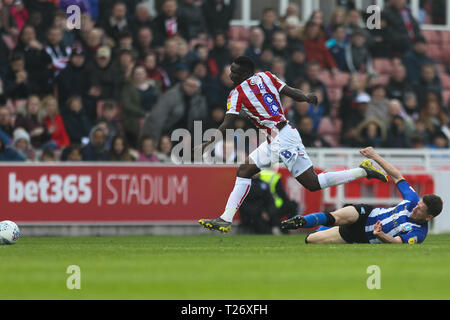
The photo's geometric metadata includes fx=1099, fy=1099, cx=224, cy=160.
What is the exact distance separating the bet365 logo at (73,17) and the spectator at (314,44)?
4874 millimetres

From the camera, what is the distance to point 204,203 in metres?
18.4

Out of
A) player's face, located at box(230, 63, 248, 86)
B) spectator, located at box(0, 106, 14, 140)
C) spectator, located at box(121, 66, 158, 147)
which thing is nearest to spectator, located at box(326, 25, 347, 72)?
spectator, located at box(121, 66, 158, 147)

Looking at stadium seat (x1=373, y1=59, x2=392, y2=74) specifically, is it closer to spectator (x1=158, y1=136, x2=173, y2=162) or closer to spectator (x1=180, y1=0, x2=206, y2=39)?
spectator (x1=180, y1=0, x2=206, y2=39)

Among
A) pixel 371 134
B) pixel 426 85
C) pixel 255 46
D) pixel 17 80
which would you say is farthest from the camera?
pixel 426 85

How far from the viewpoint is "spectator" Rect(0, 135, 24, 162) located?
17.6 meters

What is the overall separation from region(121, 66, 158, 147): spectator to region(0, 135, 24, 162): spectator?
2.16 meters

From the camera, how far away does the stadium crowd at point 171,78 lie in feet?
59.9

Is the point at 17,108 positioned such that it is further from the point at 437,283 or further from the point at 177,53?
the point at 437,283

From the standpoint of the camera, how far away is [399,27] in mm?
23344

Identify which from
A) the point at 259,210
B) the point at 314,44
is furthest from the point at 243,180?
the point at 314,44

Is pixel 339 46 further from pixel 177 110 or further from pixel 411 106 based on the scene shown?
pixel 177 110

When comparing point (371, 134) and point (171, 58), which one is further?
point (371, 134)

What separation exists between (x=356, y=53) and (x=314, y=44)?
1017mm
